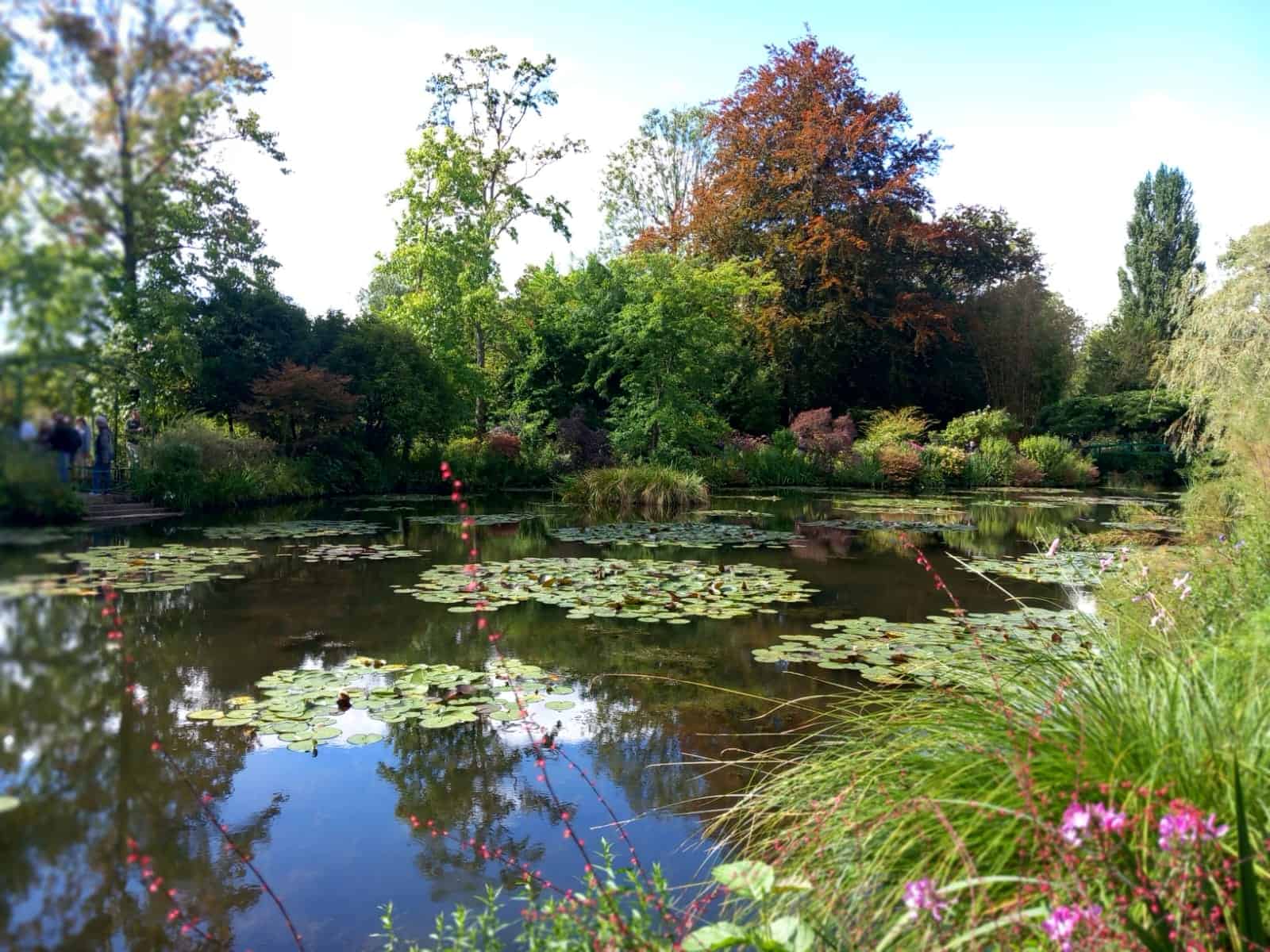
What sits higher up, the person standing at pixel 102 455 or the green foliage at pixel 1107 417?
the green foliage at pixel 1107 417

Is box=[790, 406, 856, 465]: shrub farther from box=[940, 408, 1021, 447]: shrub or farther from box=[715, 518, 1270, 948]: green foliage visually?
box=[715, 518, 1270, 948]: green foliage

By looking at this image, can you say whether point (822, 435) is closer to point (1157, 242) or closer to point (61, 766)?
point (61, 766)

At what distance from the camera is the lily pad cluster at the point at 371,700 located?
376 centimetres

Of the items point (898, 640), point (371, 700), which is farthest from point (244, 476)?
point (898, 640)

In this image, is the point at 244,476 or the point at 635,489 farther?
the point at 635,489

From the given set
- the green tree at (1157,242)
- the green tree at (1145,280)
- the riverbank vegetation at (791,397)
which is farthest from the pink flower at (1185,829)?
the green tree at (1157,242)

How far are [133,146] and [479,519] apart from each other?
479 inches

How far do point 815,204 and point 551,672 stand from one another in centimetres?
2249

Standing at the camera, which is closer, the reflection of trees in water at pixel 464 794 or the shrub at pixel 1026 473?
the reflection of trees in water at pixel 464 794

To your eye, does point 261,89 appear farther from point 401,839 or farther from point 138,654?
point 138,654

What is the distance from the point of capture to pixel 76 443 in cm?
76

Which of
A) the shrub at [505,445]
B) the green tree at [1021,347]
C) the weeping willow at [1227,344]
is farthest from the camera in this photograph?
the green tree at [1021,347]

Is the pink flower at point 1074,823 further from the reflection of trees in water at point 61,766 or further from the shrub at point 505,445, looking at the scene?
the shrub at point 505,445

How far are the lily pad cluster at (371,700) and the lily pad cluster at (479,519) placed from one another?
282 inches
